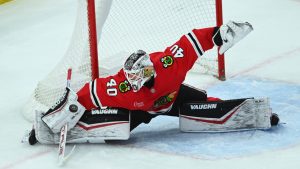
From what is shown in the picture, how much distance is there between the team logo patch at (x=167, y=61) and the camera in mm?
3915

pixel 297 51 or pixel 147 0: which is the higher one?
pixel 147 0

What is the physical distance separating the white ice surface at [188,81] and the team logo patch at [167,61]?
0.41 metres

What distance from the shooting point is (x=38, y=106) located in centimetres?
457

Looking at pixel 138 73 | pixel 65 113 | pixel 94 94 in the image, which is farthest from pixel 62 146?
pixel 138 73

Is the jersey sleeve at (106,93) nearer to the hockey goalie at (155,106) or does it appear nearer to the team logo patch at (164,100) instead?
the hockey goalie at (155,106)

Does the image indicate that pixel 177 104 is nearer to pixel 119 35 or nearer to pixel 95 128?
pixel 95 128

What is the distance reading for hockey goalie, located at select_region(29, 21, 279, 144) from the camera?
3.93 metres

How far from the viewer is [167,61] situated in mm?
3928

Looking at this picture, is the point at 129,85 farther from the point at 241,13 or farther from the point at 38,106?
the point at 241,13

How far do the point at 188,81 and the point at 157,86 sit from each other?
44.6 inches

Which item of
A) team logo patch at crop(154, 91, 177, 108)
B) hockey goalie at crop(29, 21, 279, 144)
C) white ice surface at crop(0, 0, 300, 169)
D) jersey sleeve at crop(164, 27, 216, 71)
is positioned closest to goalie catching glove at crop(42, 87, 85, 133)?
hockey goalie at crop(29, 21, 279, 144)

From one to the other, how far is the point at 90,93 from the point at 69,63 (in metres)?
0.63

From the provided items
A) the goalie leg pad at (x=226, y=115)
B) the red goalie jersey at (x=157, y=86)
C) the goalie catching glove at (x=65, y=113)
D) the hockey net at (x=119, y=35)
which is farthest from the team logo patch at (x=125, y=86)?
the hockey net at (x=119, y=35)

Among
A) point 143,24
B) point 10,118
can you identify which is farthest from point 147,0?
point 10,118
